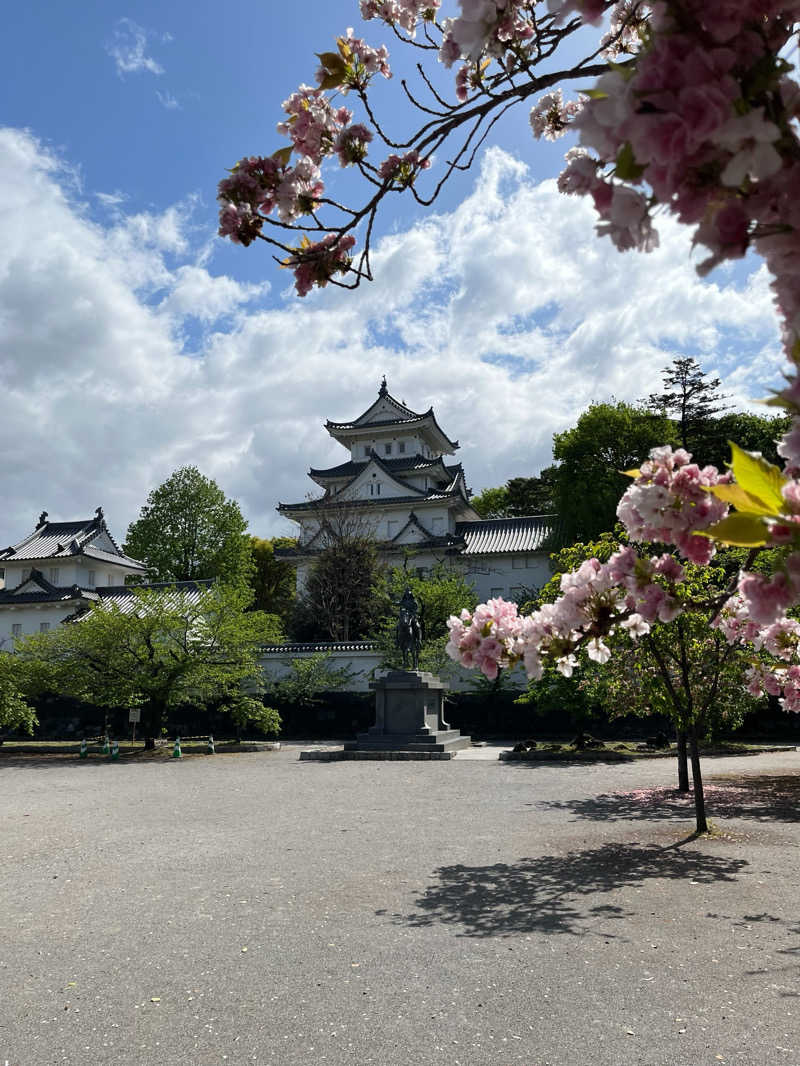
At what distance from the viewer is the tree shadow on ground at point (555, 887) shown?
18.5 ft

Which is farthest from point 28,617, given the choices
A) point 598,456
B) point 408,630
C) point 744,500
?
point 744,500

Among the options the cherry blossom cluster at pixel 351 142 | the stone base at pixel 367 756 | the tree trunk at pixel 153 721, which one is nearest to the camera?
the cherry blossom cluster at pixel 351 142

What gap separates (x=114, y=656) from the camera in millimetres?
22891

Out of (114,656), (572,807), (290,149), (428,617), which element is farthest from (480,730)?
(290,149)

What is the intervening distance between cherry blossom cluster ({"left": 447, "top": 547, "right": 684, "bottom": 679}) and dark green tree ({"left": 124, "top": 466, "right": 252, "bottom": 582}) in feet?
151

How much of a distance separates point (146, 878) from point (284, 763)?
12844 millimetres

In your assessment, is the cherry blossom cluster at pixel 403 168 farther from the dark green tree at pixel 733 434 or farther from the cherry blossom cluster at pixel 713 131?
the dark green tree at pixel 733 434

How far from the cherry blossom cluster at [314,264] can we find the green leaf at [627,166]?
1.84 meters

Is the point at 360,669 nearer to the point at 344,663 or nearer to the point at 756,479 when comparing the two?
the point at 344,663

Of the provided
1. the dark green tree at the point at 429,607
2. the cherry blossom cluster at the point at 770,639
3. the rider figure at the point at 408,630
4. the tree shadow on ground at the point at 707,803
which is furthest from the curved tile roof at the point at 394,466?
the cherry blossom cluster at the point at 770,639

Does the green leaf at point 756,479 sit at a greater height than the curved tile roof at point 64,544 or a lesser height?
lesser

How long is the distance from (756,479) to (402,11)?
353 centimetres

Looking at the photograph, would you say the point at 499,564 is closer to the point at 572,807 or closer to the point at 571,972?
the point at 572,807

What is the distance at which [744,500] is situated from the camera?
139 cm
